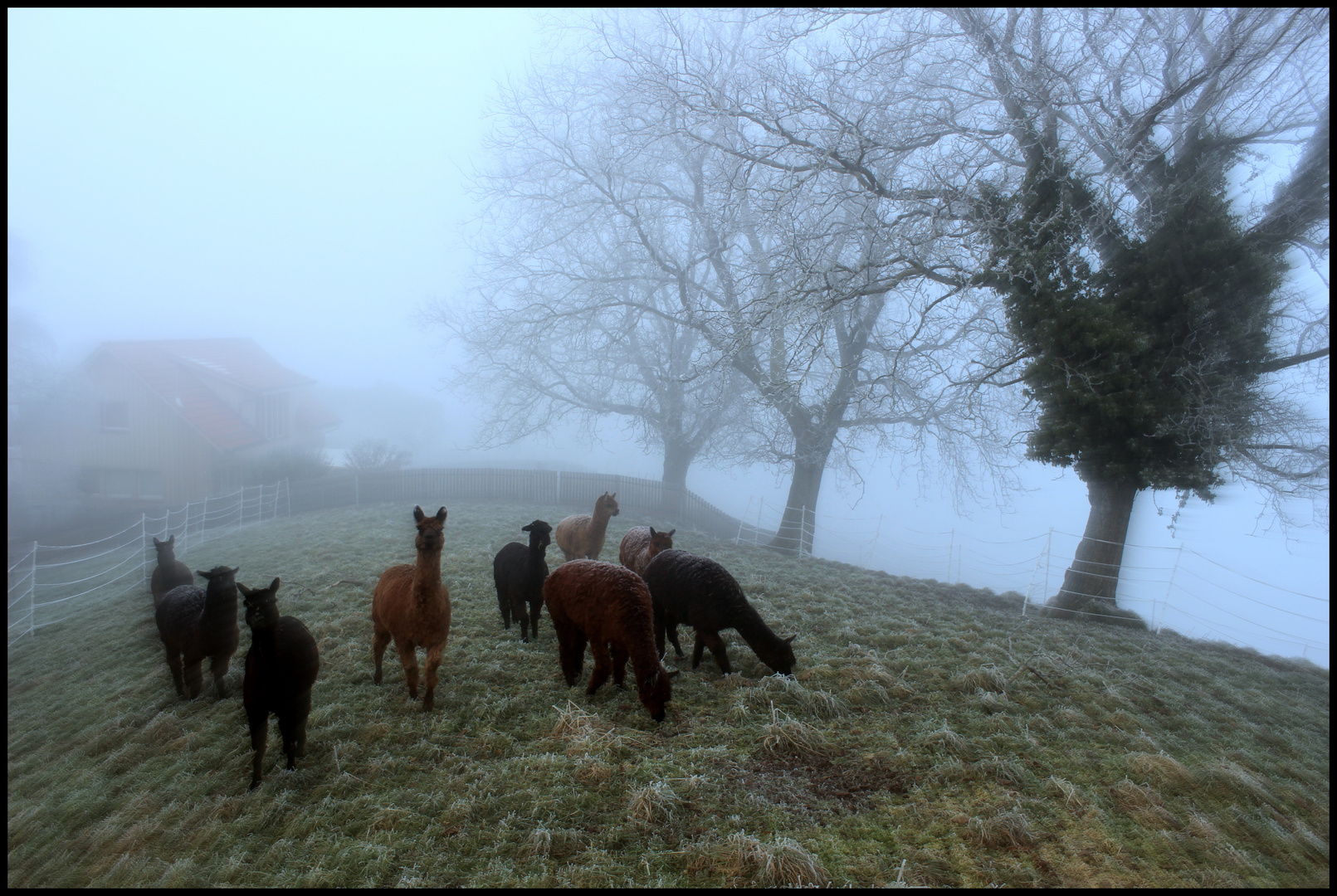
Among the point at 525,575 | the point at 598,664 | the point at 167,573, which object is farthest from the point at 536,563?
the point at 167,573

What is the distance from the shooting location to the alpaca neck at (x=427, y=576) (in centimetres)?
356

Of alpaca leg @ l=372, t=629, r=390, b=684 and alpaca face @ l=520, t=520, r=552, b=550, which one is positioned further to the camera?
alpaca face @ l=520, t=520, r=552, b=550

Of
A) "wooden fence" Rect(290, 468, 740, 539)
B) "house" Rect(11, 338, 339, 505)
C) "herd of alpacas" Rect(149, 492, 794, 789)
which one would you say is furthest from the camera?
"wooden fence" Rect(290, 468, 740, 539)

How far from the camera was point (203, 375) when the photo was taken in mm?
7371

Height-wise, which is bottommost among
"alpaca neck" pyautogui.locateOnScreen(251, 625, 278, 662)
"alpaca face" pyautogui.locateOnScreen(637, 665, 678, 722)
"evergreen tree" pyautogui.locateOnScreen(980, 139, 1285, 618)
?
"alpaca face" pyautogui.locateOnScreen(637, 665, 678, 722)

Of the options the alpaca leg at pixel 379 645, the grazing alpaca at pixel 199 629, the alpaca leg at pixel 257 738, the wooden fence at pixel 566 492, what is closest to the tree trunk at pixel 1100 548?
the wooden fence at pixel 566 492

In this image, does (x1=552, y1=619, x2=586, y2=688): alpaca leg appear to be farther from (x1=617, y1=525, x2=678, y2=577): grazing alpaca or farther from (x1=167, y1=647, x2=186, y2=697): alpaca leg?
(x1=167, y1=647, x2=186, y2=697): alpaca leg

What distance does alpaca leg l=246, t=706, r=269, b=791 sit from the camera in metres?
2.92

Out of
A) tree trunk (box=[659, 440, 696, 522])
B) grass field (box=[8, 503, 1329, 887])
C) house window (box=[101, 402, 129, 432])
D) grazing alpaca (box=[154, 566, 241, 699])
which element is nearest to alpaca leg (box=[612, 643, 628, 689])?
grass field (box=[8, 503, 1329, 887])

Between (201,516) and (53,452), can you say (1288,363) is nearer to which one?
(201,516)

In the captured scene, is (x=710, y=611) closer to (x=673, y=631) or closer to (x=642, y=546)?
(x=673, y=631)

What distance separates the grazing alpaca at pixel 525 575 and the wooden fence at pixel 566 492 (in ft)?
19.5

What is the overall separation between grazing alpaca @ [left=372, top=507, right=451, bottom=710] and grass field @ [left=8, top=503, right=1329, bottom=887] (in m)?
0.32

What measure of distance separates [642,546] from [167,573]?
4.00 meters
